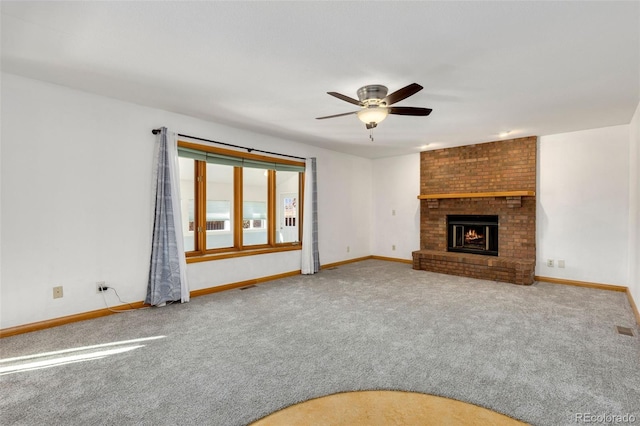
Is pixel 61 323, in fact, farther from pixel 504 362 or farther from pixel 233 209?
pixel 504 362

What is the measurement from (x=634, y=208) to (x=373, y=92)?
148 inches

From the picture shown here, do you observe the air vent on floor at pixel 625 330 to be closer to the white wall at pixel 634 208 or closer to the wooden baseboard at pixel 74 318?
the white wall at pixel 634 208

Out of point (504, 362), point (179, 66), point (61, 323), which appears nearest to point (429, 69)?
point (179, 66)

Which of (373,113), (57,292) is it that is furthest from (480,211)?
(57,292)

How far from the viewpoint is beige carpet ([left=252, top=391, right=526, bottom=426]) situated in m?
1.70

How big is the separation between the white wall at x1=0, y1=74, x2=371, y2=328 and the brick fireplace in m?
4.29

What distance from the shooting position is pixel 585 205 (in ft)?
15.3

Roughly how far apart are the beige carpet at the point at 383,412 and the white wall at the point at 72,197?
2770 mm

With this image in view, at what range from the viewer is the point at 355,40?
2.18 meters

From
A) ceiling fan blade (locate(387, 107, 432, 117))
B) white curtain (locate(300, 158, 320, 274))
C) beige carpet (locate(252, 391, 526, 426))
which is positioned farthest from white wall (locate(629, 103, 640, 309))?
white curtain (locate(300, 158, 320, 274))

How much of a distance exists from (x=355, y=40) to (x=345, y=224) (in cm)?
461

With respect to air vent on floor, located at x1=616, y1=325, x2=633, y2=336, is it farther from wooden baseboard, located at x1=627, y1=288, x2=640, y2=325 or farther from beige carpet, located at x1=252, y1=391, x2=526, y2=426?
beige carpet, located at x1=252, y1=391, x2=526, y2=426

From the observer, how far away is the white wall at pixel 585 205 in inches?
174

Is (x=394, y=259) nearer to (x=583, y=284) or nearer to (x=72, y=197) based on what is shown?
(x=583, y=284)
